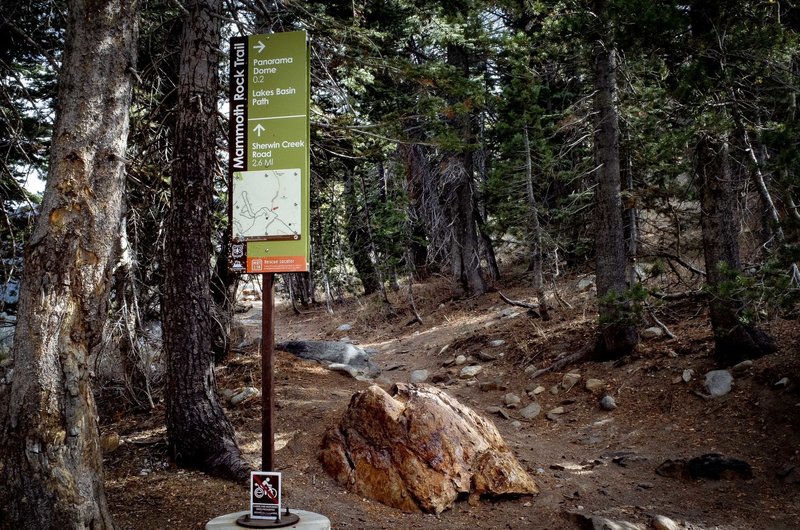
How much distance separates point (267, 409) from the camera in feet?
15.4

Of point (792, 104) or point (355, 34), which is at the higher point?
point (355, 34)

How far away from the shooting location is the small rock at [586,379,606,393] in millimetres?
10039

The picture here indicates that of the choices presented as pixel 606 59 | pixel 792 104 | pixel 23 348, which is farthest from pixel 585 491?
pixel 606 59

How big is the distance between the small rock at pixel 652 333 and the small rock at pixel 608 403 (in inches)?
74.6

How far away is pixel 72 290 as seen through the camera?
4195 millimetres

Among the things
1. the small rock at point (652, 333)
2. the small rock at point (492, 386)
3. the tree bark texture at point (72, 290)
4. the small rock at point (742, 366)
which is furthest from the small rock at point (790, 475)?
the tree bark texture at point (72, 290)

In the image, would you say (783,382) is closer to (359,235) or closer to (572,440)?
(572,440)

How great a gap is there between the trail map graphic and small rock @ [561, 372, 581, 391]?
733cm

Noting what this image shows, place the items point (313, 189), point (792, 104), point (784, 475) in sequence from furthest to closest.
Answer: point (313, 189), point (784, 475), point (792, 104)

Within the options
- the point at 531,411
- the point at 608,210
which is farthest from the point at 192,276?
the point at 608,210

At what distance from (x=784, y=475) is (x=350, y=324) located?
1479 cm

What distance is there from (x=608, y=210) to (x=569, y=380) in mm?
3170

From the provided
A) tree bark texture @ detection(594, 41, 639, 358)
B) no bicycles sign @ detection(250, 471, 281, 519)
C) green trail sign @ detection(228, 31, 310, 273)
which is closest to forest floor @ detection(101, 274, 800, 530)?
tree bark texture @ detection(594, 41, 639, 358)

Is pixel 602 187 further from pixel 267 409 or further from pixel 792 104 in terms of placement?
pixel 267 409
